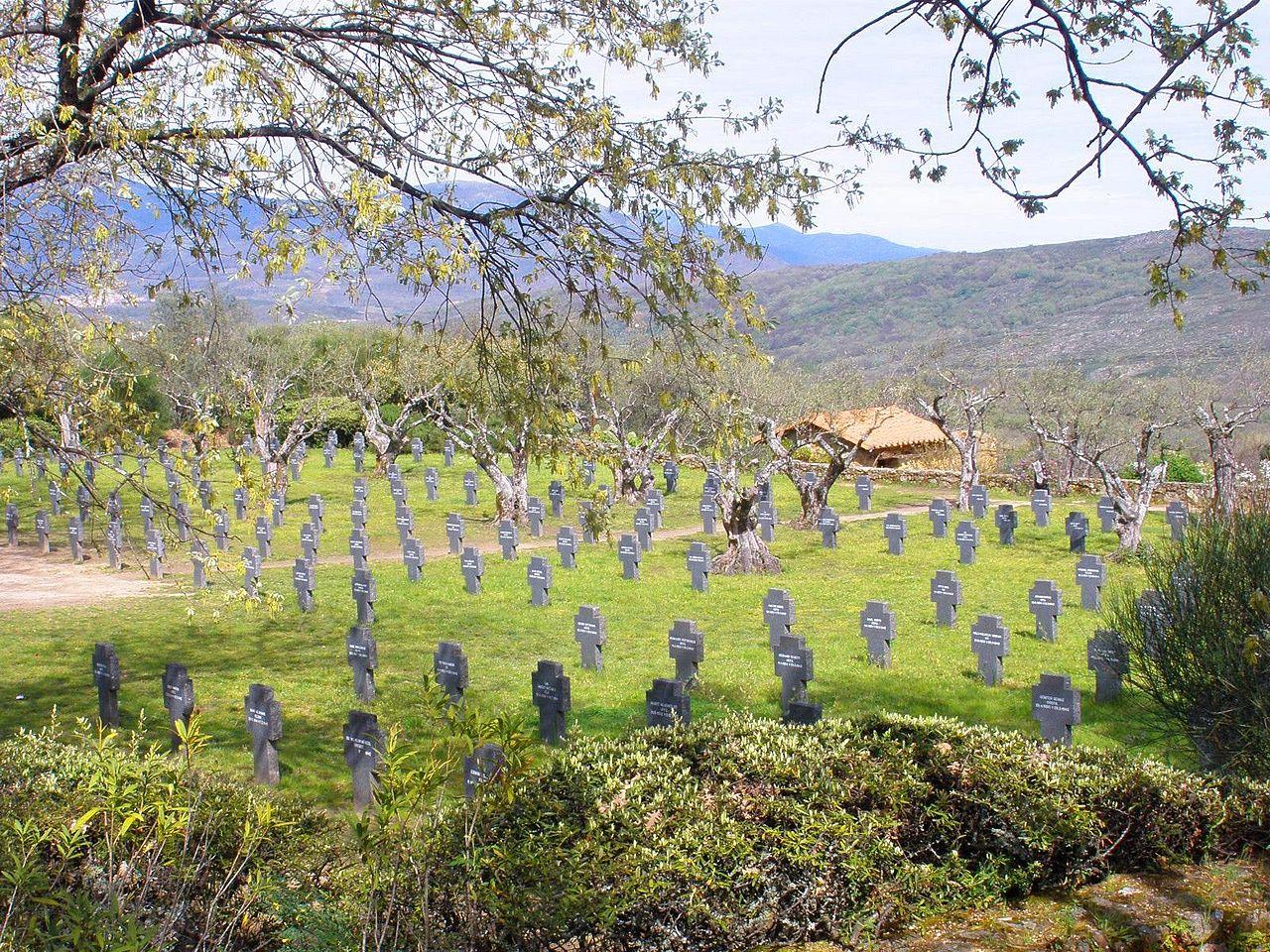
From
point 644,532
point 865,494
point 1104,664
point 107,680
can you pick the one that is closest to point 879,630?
point 1104,664

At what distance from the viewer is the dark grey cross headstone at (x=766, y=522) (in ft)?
→ 80.2

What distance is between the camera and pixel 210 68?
22.3 ft

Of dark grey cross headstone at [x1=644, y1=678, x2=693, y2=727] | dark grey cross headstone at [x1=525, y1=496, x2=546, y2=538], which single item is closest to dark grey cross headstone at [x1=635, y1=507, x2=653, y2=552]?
dark grey cross headstone at [x1=525, y1=496, x2=546, y2=538]

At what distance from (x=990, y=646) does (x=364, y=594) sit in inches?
352

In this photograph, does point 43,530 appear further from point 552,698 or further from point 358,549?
point 552,698

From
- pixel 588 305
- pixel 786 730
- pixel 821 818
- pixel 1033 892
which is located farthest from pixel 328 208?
pixel 1033 892

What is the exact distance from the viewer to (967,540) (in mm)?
21125

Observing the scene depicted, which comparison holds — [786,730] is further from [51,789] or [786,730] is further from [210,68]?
[210,68]

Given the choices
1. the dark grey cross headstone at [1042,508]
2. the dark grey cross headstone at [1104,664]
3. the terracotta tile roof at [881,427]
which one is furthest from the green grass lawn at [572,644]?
A: the terracotta tile roof at [881,427]

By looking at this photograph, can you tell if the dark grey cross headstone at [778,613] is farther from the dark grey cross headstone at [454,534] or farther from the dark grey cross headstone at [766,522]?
the dark grey cross headstone at [454,534]

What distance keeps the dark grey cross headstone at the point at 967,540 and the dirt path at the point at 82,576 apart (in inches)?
265

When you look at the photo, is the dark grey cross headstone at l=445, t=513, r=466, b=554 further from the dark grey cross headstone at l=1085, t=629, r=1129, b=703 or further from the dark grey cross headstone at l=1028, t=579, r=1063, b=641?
the dark grey cross headstone at l=1085, t=629, r=1129, b=703

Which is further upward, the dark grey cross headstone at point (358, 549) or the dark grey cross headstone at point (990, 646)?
the dark grey cross headstone at point (358, 549)

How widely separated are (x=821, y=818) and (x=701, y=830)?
1.61ft
